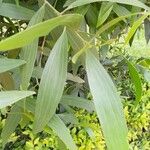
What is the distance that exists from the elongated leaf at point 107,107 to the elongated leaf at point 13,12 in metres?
0.23

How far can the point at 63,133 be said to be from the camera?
0.77 metres

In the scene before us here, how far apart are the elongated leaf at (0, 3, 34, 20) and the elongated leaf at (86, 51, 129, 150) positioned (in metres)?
0.23

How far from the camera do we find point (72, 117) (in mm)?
1128

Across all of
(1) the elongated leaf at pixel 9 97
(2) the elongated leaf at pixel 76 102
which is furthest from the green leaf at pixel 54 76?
(2) the elongated leaf at pixel 76 102

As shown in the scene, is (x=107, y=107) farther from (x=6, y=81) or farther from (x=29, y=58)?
(x=6, y=81)

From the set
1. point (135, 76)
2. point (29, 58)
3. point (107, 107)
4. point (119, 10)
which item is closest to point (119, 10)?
point (119, 10)

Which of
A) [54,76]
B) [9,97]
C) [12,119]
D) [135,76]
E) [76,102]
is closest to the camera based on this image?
[9,97]

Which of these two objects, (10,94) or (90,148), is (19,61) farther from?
(90,148)

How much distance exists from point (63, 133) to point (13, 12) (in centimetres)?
27

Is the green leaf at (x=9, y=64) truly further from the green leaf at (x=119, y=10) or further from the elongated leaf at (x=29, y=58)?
the green leaf at (x=119, y=10)

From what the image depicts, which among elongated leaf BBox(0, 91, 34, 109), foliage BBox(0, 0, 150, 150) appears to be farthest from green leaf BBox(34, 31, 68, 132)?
elongated leaf BBox(0, 91, 34, 109)

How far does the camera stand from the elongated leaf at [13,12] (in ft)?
2.71

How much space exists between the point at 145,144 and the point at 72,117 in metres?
1.67

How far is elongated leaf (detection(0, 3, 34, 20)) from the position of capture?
0.83 meters
